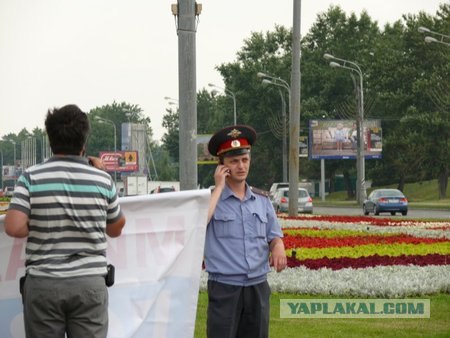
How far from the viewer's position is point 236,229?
643 cm

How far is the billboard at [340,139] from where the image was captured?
261 feet

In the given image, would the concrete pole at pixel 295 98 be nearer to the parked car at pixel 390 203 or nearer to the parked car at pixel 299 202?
the parked car at pixel 390 203

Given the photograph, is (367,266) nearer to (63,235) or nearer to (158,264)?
(158,264)

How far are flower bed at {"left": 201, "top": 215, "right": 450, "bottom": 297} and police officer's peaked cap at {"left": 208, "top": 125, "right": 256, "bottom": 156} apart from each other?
6236mm

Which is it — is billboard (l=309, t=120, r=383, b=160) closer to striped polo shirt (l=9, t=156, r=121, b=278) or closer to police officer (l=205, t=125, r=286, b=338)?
police officer (l=205, t=125, r=286, b=338)

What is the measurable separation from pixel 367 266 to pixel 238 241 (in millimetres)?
8739

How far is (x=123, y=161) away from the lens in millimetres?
126500

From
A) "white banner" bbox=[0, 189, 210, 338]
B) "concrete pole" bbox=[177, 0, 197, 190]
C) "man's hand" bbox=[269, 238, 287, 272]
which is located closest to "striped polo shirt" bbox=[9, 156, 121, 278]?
"man's hand" bbox=[269, 238, 287, 272]

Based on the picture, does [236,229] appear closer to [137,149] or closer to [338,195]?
[338,195]

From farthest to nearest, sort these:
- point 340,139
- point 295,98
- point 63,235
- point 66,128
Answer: point 340,139, point 295,98, point 66,128, point 63,235

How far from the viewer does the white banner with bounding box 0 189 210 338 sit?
709 centimetres

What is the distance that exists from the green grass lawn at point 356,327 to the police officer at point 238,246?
335 centimetres

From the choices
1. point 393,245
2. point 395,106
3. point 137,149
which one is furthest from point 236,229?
point 137,149

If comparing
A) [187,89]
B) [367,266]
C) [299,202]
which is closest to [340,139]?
[299,202]
